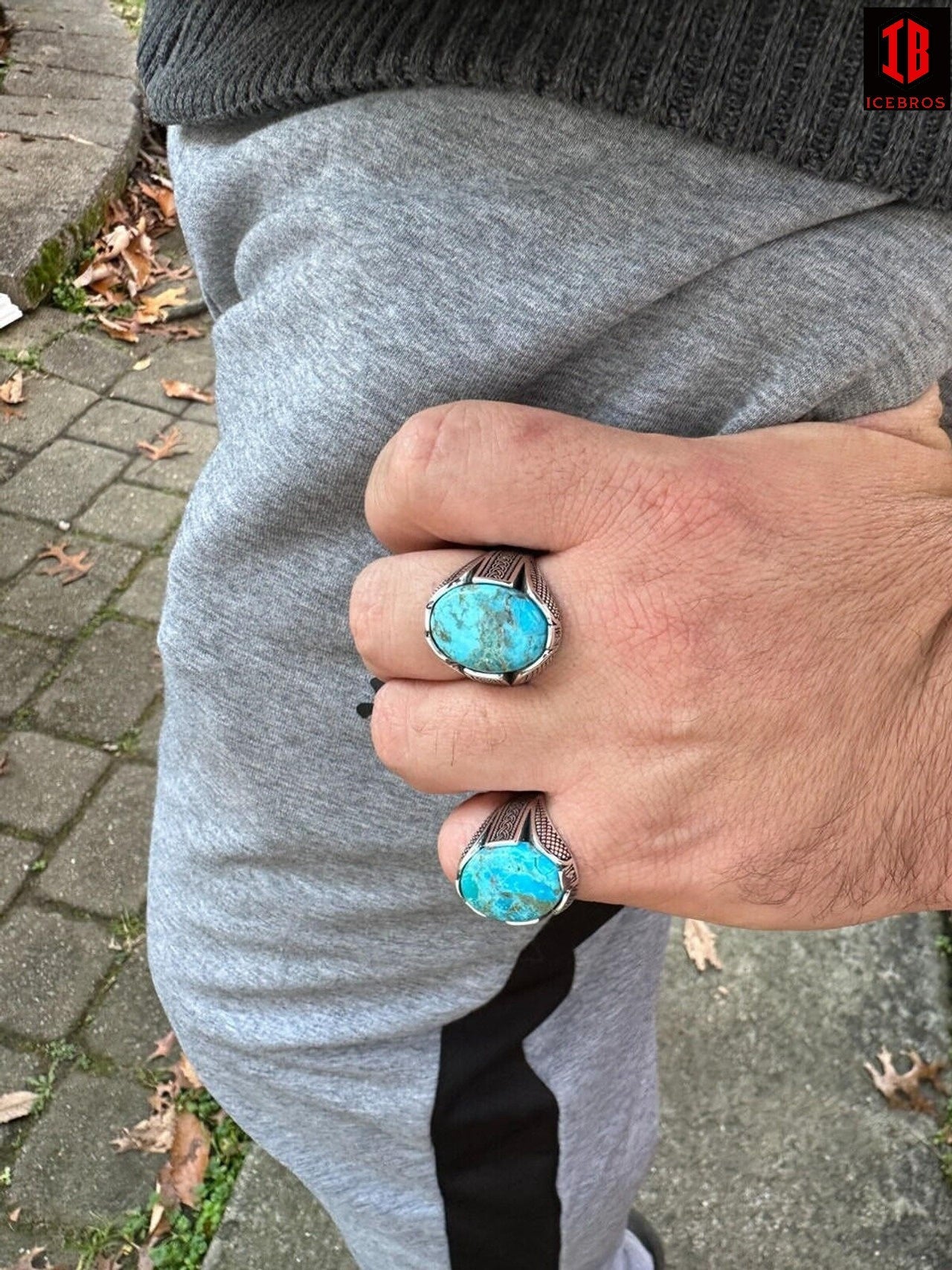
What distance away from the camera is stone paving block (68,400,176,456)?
14.4ft

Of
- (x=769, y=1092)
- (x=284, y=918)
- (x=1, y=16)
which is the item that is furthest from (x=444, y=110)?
(x=1, y=16)

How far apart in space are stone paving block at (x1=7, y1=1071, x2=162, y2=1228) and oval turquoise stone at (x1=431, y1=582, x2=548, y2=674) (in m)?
2.13

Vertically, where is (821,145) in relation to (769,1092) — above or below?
above

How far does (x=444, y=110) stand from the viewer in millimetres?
843

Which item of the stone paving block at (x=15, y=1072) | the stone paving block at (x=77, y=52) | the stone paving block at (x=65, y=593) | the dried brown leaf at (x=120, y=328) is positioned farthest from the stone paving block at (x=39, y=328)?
the stone paving block at (x=15, y=1072)

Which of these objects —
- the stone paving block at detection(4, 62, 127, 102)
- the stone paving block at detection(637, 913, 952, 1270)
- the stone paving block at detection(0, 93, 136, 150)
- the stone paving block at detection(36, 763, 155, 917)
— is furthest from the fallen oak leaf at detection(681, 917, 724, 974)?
the stone paving block at detection(4, 62, 127, 102)

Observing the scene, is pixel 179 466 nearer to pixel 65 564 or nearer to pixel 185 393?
pixel 185 393

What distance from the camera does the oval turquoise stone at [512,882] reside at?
815 mm

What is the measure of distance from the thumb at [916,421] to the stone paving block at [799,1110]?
77.1 inches

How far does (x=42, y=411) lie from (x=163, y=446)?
1.82 feet

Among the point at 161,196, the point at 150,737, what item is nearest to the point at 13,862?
the point at 150,737

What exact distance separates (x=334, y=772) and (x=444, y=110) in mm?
582

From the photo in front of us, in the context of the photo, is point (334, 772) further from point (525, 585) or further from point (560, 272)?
point (560, 272)

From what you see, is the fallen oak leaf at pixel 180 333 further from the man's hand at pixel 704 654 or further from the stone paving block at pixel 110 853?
the man's hand at pixel 704 654
